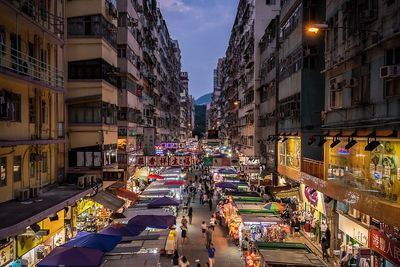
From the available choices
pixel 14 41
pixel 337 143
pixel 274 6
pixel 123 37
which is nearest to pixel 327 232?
pixel 337 143

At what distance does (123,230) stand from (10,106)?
732 centimetres

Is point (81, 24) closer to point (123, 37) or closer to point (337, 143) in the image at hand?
point (123, 37)

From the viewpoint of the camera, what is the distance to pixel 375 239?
18000mm

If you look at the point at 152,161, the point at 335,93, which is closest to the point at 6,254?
the point at 335,93

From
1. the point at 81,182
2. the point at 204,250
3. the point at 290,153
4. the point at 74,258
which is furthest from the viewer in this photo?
the point at 290,153

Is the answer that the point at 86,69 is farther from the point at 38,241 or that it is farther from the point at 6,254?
the point at 6,254

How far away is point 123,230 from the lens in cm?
2012

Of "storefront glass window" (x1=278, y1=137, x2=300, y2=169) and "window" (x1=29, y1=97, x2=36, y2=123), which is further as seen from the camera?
"storefront glass window" (x1=278, y1=137, x2=300, y2=169)

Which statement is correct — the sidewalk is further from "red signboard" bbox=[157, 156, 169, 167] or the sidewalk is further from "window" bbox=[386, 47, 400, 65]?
"window" bbox=[386, 47, 400, 65]

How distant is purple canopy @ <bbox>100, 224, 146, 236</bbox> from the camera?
64.6 feet

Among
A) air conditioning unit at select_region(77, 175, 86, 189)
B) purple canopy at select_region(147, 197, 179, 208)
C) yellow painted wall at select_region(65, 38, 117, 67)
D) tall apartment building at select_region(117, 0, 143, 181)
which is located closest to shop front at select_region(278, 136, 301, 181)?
purple canopy at select_region(147, 197, 179, 208)

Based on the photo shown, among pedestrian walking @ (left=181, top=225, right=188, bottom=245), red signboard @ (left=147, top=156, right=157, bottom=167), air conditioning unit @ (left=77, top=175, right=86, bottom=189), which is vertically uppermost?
red signboard @ (left=147, top=156, right=157, bottom=167)

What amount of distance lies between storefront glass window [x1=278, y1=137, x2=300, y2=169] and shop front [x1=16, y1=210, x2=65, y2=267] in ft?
55.1

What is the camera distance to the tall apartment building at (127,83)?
39.7 meters
